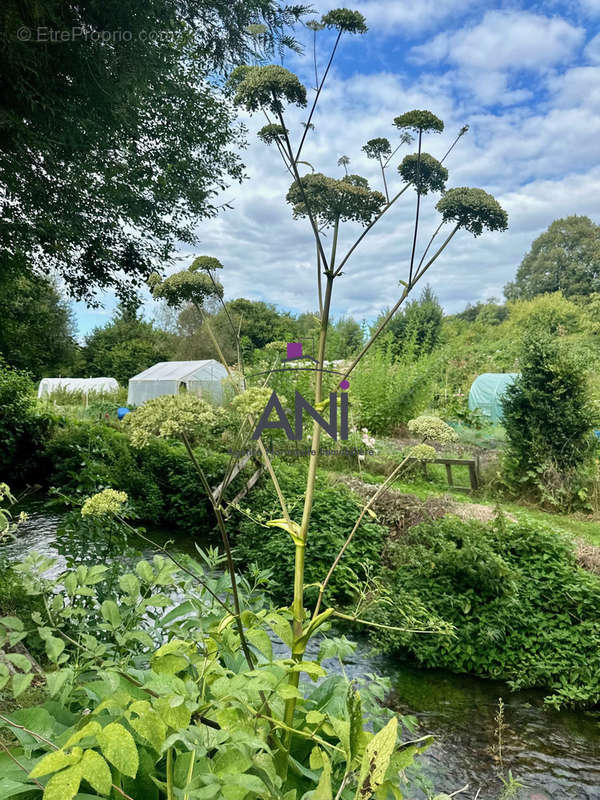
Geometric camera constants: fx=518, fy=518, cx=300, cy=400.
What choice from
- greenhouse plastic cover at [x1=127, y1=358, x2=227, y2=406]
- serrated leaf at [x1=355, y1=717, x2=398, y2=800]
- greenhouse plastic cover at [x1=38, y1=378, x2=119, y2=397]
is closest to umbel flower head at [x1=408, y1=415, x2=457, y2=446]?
serrated leaf at [x1=355, y1=717, x2=398, y2=800]

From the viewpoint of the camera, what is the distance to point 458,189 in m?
1.61

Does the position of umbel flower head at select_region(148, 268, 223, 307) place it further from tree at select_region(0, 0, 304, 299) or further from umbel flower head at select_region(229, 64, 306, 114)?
tree at select_region(0, 0, 304, 299)

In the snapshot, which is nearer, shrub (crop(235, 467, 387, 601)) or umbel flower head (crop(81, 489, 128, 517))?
umbel flower head (crop(81, 489, 128, 517))

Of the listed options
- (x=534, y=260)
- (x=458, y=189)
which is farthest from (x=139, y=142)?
(x=534, y=260)

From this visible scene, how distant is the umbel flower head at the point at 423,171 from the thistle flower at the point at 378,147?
0.13 metres

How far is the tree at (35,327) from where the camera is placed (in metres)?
6.81

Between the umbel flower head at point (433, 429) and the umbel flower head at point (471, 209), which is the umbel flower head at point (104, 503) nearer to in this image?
the umbel flower head at point (433, 429)

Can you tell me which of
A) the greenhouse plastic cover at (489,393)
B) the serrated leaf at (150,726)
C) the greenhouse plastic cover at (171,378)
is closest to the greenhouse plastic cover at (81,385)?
the greenhouse plastic cover at (171,378)

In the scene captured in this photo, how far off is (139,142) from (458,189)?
16.0 ft

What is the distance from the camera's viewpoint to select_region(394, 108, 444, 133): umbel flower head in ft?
5.15

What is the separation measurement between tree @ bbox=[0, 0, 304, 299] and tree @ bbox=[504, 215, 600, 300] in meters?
33.6

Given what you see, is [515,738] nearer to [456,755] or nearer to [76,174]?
[456,755]

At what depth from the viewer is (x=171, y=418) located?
1.24 m

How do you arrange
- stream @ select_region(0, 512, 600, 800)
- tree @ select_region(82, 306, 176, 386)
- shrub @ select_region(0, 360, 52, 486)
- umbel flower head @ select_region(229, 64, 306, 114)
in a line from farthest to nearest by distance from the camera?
1. tree @ select_region(82, 306, 176, 386)
2. shrub @ select_region(0, 360, 52, 486)
3. stream @ select_region(0, 512, 600, 800)
4. umbel flower head @ select_region(229, 64, 306, 114)
